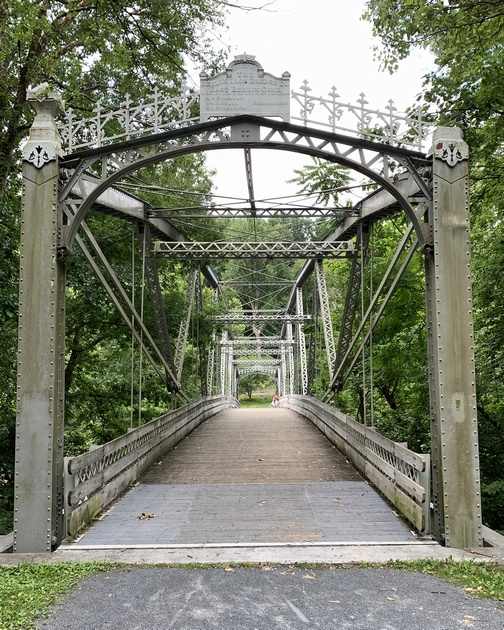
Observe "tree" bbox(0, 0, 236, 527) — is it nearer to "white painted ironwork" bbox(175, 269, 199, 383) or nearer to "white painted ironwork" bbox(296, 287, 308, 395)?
"white painted ironwork" bbox(175, 269, 199, 383)

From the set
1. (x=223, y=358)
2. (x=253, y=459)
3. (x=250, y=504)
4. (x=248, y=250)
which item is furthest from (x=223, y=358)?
(x=250, y=504)

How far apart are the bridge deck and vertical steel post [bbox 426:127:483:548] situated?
0.62m

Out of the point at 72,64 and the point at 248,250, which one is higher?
the point at 72,64

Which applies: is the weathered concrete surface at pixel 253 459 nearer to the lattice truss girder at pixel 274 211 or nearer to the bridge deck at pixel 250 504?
the bridge deck at pixel 250 504

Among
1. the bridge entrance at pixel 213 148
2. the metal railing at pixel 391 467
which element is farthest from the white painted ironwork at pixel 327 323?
the bridge entrance at pixel 213 148

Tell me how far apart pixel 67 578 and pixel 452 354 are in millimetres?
3981

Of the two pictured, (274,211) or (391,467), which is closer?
(391,467)

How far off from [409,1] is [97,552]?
23.6ft

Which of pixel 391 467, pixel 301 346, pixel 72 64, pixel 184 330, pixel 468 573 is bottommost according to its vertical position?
pixel 468 573

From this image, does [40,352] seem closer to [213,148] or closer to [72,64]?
[213,148]

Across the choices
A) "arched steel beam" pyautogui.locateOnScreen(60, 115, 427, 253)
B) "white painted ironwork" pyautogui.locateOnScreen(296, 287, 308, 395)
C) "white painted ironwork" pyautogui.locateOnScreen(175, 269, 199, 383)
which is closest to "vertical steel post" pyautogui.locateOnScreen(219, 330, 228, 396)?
"white painted ironwork" pyautogui.locateOnScreen(296, 287, 308, 395)

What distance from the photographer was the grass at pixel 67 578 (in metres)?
3.94

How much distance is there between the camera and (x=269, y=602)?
4094 mm

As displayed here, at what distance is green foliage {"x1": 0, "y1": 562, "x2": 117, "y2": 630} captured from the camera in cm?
382
